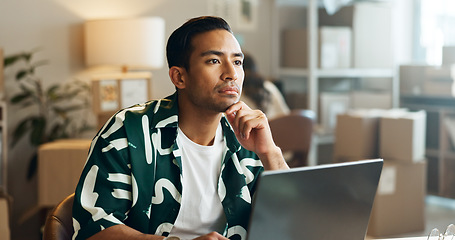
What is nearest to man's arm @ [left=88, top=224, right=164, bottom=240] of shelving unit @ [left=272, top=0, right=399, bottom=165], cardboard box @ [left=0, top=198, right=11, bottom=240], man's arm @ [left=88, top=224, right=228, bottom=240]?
man's arm @ [left=88, top=224, right=228, bottom=240]

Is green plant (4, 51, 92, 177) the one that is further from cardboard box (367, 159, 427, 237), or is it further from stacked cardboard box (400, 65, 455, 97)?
stacked cardboard box (400, 65, 455, 97)

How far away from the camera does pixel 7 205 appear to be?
8.75 ft

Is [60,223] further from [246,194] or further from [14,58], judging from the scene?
[14,58]

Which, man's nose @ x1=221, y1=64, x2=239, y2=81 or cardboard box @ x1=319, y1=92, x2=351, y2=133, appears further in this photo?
cardboard box @ x1=319, y1=92, x2=351, y2=133

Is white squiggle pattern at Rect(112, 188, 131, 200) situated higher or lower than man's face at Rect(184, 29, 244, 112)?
lower

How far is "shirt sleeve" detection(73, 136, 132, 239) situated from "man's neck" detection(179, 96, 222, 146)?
19 cm

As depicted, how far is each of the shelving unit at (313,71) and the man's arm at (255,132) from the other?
8.91 feet

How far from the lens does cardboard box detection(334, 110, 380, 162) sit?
3.72m

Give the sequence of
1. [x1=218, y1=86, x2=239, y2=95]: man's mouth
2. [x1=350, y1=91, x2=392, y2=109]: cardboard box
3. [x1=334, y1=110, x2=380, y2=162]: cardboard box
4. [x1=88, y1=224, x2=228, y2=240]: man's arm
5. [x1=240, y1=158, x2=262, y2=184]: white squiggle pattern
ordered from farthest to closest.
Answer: [x1=350, y1=91, x2=392, y2=109]: cardboard box → [x1=334, y1=110, x2=380, y2=162]: cardboard box → [x1=240, y1=158, x2=262, y2=184]: white squiggle pattern → [x1=218, y1=86, x2=239, y2=95]: man's mouth → [x1=88, y1=224, x2=228, y2=240]: man's arm

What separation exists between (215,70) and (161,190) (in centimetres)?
29

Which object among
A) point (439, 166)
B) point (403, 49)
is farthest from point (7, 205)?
point (403, 49)

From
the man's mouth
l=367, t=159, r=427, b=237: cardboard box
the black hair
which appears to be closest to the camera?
the man's mouth

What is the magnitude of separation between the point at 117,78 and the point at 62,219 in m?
1.94

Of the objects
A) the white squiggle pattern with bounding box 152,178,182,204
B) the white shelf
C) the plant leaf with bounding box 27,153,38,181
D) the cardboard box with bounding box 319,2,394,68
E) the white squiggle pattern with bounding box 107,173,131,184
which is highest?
the cardboard box with bounding box 319,2,394,68
